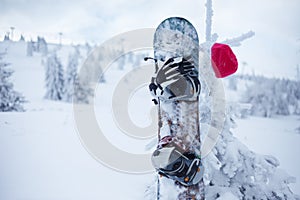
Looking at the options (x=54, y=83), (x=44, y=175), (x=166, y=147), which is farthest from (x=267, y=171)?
(x=54, y=83)

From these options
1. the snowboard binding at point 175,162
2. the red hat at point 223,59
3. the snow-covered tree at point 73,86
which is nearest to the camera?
the snowboard binding at point 175,162

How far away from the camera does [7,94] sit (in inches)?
365

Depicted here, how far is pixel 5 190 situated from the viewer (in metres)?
2.79

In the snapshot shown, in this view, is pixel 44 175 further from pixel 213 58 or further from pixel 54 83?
pixel 54 83

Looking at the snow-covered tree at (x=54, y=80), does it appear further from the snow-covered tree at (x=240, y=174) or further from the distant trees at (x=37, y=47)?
the snow-covered tree at (x=240, y=174)

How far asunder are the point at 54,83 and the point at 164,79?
16.7m

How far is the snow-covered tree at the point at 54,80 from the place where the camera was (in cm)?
1647

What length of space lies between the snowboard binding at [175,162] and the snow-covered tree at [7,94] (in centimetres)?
916

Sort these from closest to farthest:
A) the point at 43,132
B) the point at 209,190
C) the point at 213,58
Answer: the point at 213,58 → the point at 209,190 → the point at 43,132

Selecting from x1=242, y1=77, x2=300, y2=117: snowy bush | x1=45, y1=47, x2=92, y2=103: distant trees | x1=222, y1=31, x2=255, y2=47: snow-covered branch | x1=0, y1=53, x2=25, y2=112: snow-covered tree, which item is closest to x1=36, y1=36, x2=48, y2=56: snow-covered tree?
x1=45, y1=47, x2=92, y2=103: distant trees

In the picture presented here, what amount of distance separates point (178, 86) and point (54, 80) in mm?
16848

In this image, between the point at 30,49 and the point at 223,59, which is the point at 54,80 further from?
the point at 223,59

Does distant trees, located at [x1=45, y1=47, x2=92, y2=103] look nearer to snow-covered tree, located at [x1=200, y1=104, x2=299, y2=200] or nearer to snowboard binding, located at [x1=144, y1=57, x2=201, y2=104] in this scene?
snow-covered tree, located at [x1=200, y1=104, x2=299, y2=200]

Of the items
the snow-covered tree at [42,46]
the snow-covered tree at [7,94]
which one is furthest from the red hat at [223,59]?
the snow-covered tree at [42,46]
